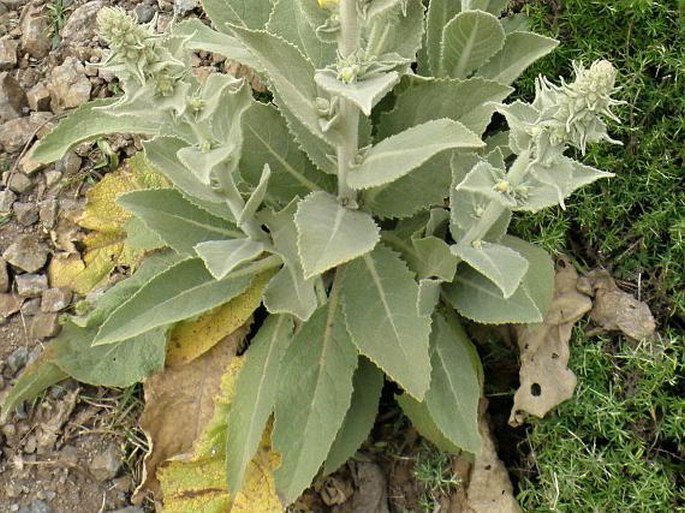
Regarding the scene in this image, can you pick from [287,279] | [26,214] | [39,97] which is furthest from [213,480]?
[39,97]

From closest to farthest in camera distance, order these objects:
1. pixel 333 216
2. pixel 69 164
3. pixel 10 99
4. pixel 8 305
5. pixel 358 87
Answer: pixel 358 87 → pixel 333 216 → pixel 8 305 → pixel 69 164 → pixel 10 99

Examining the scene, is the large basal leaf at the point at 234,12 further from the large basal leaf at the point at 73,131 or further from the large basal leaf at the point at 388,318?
the large basal leaf at the point at 388,318

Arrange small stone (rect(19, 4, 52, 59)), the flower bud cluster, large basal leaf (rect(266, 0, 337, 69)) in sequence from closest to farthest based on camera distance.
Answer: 1. the flower bud cluster
2. large basal leaf (rect(266, 0, 337, 69))
3. small stone (rect(19, 4, 52, 59))

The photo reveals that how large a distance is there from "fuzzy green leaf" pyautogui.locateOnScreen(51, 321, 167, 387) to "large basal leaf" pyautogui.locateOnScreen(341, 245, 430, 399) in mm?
818

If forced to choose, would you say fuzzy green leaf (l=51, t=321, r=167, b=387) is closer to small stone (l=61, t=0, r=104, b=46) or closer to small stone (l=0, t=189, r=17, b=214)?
small stone (l=0, t=189, r=17, b=214)

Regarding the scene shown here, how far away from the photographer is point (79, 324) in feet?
10.6

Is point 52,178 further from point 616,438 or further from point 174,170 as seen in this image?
point 616,438

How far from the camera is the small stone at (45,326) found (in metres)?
3.55

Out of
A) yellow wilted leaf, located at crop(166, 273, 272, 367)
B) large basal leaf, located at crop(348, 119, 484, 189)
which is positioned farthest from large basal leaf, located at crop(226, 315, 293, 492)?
large basal leaf, located at crop(348, 119, 484, 189)

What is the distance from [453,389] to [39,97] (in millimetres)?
2428

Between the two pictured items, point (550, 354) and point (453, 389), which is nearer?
point (453, 389)

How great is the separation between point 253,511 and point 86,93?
6.67 feet

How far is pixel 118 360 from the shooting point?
3.27 meters

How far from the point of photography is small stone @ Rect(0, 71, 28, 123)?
3.97m
